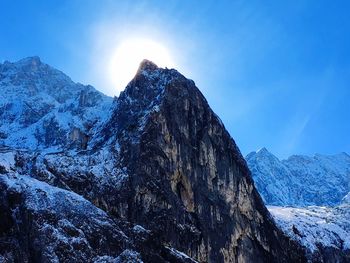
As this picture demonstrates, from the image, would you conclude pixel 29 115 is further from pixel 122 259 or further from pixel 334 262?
pixel 122 259

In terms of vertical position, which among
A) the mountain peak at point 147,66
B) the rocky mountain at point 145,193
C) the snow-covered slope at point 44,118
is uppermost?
the snow-covered slope at point 44,118

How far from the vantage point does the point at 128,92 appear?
88625 millimetres

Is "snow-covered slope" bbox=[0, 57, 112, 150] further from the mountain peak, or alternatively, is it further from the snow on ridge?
the snow on ridge

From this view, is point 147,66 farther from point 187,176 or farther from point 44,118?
point 44,118

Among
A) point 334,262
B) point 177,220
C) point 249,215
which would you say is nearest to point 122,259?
point 177,220

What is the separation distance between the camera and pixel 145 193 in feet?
230

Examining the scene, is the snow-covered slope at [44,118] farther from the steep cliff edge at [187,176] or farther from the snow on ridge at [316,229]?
the snow on ridge at [316,229]

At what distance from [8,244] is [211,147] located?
1561 inches

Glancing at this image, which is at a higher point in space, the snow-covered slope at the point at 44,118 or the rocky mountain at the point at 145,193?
the snow-covered slope at the point at 44,118

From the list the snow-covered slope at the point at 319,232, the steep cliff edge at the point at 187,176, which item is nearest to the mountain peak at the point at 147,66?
the steep cliff edge at the point at 187,176

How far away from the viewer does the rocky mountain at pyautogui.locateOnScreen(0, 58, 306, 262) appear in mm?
54312

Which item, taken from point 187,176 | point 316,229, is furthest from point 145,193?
point 316,229

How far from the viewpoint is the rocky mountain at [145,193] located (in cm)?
5431

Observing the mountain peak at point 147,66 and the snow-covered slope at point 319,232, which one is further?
the mountain peak at point 147,66
